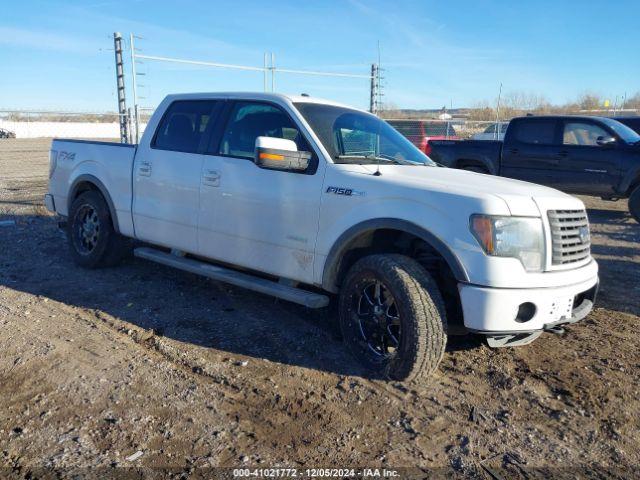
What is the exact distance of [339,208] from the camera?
4.12 metres

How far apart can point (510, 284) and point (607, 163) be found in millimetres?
7985

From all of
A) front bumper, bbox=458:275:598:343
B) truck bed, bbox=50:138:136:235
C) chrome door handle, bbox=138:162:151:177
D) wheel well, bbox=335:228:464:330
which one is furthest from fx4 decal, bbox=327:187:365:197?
truck bed, bbox=50:138:136:235

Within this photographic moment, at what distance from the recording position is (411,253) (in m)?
4.23

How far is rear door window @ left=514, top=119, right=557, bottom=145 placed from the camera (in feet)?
35.9

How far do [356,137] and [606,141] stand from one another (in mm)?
7152

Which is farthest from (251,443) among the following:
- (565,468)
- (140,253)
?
(140,253)

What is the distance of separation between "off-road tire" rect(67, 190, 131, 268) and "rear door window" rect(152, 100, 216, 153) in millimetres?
1098

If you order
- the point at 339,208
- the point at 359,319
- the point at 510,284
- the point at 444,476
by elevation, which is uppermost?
the point at 339,208

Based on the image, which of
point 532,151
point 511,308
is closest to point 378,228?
point 511,308

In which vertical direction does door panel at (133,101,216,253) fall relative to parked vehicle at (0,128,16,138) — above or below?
above

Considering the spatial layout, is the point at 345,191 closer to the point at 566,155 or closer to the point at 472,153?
the point at 566,155

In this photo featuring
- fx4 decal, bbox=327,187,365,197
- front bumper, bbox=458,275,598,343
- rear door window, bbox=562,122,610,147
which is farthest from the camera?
rear door window, bbox=562,122,610,147

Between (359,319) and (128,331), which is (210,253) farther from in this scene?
(359,319)

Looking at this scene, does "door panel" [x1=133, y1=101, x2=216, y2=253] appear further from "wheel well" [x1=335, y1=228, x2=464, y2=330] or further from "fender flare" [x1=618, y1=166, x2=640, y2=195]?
"fender flare" [x1=618, y1=166, x2=640, y2=195]
